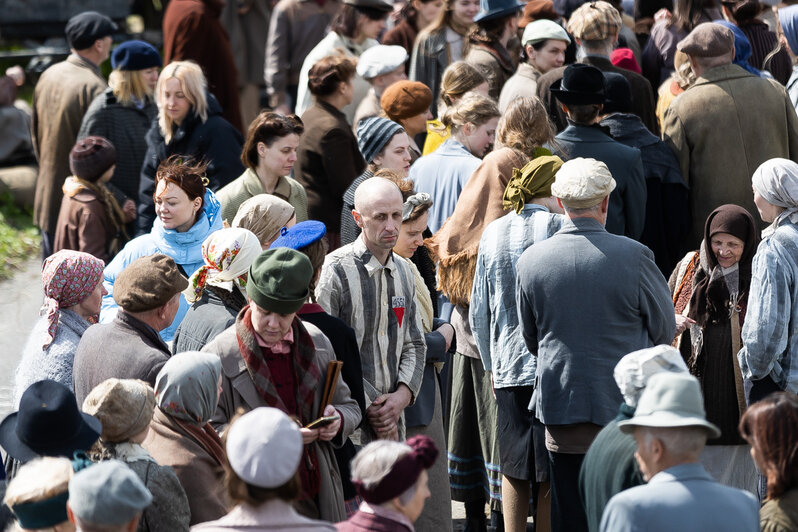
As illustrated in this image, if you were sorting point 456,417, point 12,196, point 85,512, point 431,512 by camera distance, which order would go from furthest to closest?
point 12,196 < point 456,417 < point 431,512 < point 85,512

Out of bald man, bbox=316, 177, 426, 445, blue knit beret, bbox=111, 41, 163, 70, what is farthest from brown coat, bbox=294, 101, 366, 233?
bald man, bbox=316, 177, 426, 445

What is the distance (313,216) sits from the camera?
748 cm

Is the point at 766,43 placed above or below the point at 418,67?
above

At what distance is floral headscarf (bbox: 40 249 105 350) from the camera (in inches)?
194

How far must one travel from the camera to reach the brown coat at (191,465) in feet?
13.2

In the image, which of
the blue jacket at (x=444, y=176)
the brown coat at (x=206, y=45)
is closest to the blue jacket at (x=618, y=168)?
the blue jacket at (x=444, y=176)

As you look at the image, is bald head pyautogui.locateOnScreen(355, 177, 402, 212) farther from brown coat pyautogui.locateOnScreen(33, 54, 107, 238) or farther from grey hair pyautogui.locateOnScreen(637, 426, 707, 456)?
A: brown coat pyautogui.locateOnScreen(33, 54, 107, 238)

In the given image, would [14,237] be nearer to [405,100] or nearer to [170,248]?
[405,100]

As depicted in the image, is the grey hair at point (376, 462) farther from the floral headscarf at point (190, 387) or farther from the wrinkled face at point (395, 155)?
the wrinkled face at point (395, 155)

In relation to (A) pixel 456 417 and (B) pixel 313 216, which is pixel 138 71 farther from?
(A) pixel 456 417

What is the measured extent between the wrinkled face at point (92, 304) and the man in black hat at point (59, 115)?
378 centimetres

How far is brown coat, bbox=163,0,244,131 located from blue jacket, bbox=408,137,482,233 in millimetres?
3555

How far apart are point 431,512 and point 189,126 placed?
333 centimetres

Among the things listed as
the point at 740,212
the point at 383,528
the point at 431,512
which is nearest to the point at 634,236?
the point at 740,212
